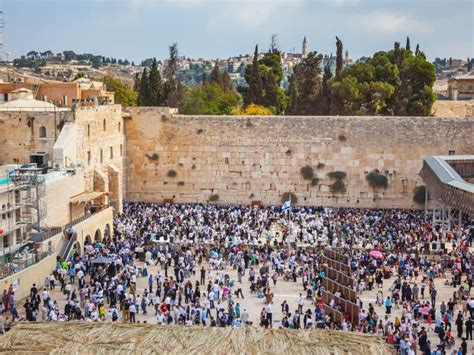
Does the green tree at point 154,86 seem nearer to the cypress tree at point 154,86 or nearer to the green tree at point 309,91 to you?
the cypress tree at point 154,86

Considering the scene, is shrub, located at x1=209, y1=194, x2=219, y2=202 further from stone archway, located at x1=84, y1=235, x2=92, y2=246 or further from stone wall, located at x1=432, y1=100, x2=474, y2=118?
stone wall, located at x1=432, y1=100, x2=474, y2=118

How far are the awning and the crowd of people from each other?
1.37 meters

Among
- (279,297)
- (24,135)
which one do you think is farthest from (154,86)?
(279,297)

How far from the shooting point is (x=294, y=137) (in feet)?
118

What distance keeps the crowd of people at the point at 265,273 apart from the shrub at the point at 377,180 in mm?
1204

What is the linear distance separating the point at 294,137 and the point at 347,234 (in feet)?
23.5

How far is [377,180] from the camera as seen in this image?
35.4m

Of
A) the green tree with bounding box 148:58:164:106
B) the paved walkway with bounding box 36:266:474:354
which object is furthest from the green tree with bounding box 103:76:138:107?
the paved walkway with bounding box 36:266:474:354

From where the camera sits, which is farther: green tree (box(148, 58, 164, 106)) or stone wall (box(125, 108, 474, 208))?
green tree (box(148, 58, 164, 106))

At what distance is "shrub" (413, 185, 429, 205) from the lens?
35.2 meters

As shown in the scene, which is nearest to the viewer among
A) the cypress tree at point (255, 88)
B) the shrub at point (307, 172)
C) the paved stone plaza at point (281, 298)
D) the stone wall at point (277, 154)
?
the paved stone plaza at point (281, 298)

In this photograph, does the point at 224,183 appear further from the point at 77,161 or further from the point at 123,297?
the point at 123,297

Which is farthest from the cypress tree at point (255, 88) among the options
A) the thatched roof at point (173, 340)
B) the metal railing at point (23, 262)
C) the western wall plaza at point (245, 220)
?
the thatched roof at point (173, 340)

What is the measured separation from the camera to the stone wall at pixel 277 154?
116ft
